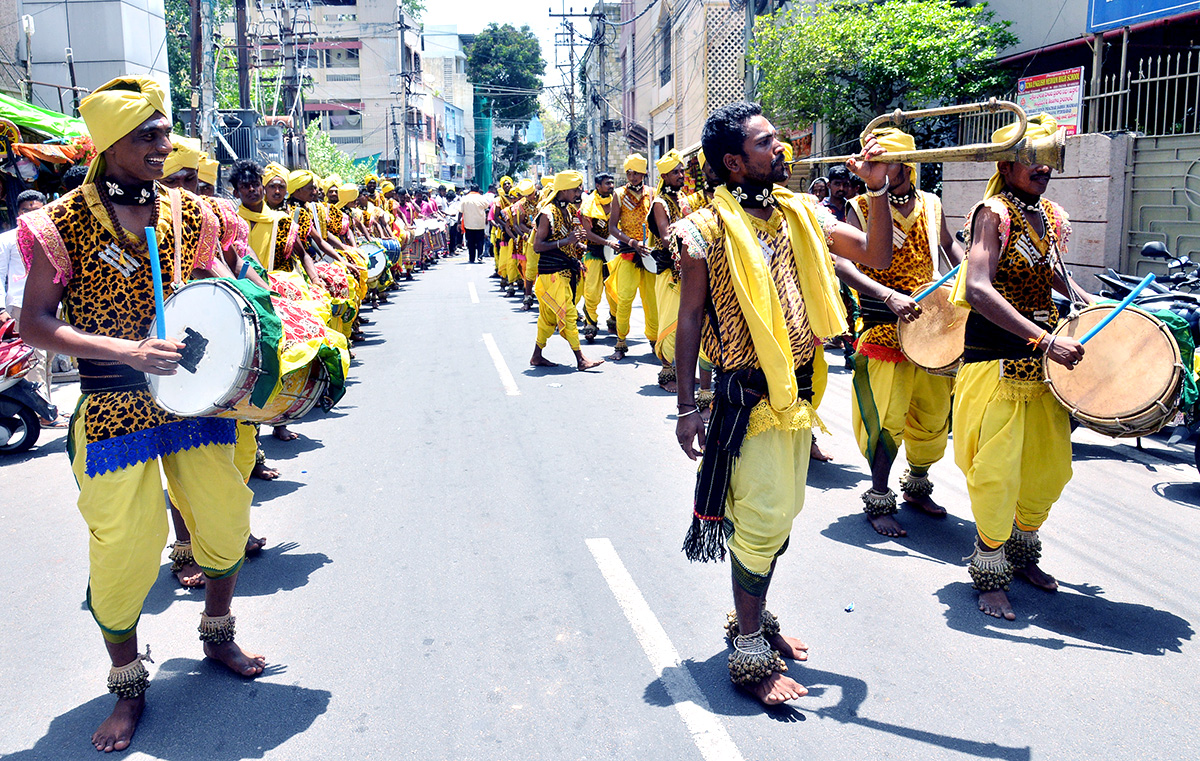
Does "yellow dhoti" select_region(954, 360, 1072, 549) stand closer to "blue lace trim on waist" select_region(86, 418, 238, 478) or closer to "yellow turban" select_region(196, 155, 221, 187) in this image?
"blue lace trim on waist" select_region(86, 418, 238, 478)

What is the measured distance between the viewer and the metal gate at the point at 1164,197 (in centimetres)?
1106

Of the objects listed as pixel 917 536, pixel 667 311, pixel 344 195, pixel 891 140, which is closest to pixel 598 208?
pixel 667 311

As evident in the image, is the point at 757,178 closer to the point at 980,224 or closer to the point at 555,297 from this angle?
the point at 980,224

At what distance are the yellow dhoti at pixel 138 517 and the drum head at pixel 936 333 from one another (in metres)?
3.40

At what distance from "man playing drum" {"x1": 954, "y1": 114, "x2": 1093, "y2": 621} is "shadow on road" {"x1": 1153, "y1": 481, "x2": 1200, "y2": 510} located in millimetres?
2192

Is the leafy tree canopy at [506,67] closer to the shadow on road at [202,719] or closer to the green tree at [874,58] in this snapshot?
the green tree at [874,58]

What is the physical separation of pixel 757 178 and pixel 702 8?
2900cm

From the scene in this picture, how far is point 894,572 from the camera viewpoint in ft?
16.7

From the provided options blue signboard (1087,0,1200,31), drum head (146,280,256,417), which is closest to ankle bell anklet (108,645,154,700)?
drum head (146,280,256,417)

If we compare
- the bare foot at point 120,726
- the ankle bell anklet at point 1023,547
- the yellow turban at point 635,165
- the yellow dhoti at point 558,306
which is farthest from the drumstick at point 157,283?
the yellow turban at point 635,165

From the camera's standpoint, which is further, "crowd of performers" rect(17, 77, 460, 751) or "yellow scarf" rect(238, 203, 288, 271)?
"yellow scarf" rect(238, 203, 288, 271)

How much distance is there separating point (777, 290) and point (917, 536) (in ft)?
8.37

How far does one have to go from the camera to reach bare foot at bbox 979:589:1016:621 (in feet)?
14.8

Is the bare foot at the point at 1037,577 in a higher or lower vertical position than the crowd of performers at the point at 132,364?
lower
